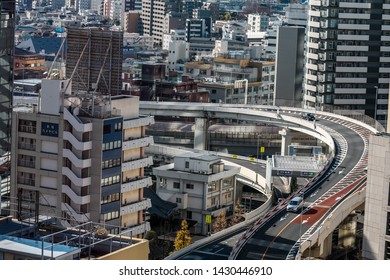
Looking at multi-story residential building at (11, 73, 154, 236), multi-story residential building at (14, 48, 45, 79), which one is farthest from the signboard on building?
multi-story residential building at (14, 48, 45, 79)

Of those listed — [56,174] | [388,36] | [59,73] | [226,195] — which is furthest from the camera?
[388,36]

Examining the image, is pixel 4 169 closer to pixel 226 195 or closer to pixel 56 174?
pixel 56 174

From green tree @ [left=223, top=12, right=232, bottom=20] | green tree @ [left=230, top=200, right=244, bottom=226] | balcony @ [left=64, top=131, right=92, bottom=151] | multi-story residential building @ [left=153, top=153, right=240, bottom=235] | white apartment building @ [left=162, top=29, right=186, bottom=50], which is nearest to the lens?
balcony @ [left=64, top=131, right=92, bottom=151]

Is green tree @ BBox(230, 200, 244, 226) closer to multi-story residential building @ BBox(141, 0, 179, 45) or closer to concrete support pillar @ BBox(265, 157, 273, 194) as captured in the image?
concrete support pillar @ BBox(265, 157, 273, 194)

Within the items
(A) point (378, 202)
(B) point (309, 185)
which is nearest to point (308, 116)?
(B) point (309, 185)

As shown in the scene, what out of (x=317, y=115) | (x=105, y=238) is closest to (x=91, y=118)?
(x=105, y=238)

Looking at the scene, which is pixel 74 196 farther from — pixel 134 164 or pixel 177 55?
pixel 177 55
